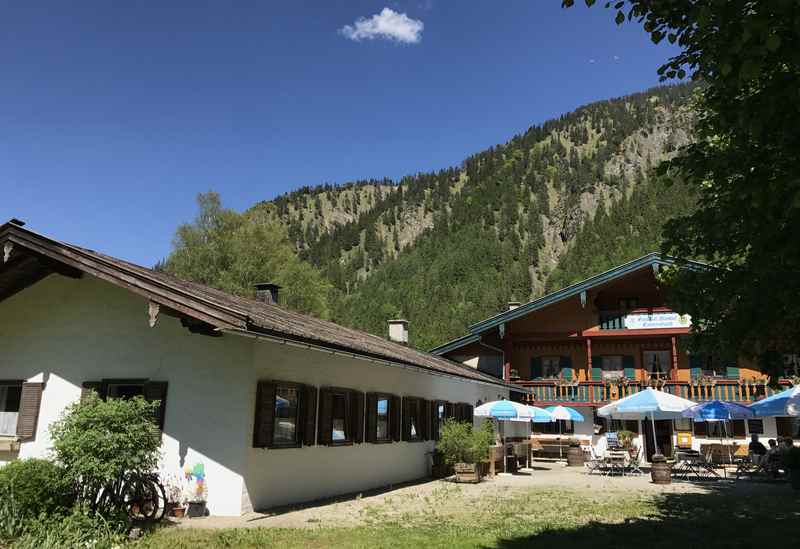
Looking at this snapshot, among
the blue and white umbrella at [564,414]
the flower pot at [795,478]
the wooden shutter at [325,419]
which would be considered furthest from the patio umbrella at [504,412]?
the wooden shutter at [325,419]

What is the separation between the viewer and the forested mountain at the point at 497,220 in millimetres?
96562

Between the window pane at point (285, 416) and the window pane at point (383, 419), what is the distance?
4282 millimetres

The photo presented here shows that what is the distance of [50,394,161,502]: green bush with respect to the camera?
8.26 m

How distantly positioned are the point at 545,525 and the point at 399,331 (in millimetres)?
16660

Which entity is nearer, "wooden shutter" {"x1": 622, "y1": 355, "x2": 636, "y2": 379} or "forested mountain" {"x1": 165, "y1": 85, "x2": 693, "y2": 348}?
"wooden shutter" {"x1": 622, "y1": 355, "x2": 636, "y2": 379}

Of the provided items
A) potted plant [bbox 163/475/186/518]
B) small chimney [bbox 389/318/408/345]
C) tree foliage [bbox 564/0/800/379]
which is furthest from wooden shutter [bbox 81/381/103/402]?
small chimney [bbox 389/318/408/345]

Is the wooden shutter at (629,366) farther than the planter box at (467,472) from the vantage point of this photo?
Yes

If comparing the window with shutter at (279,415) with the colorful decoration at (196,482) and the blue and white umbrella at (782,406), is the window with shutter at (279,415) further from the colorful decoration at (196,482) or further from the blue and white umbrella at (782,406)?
the blue and white umbrella at (782,406)

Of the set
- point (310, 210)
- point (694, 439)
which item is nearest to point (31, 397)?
point (694, 439)

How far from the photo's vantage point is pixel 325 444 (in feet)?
39.9

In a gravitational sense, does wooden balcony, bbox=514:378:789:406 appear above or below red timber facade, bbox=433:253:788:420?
below

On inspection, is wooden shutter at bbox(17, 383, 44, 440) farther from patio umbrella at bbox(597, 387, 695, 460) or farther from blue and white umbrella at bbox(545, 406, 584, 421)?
blue and white umbrella at bbox(545, 406, 584, 421)

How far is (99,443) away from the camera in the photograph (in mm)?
8352

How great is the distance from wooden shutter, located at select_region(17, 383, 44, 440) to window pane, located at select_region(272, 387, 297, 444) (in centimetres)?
458
